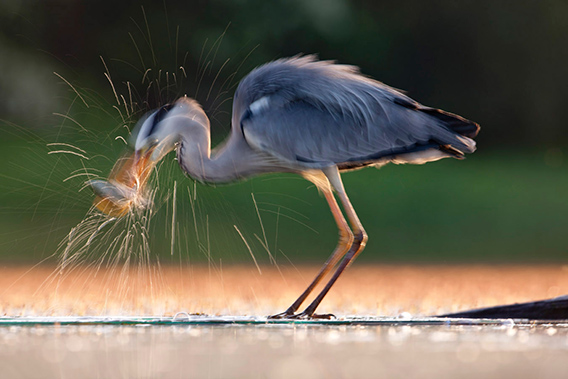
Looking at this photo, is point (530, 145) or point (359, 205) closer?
point (359, 205)

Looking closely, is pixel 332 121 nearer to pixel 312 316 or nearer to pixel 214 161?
pixel 214 161

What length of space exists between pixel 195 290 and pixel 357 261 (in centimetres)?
223

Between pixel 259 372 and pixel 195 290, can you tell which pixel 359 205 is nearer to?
pixel 195 290

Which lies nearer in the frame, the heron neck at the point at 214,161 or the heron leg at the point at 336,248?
the heron leg at the point at 336,248

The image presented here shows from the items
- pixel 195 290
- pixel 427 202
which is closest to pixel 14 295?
pixel 195 290

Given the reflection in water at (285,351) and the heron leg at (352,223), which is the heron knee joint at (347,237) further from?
the reflection in water at (285,351)

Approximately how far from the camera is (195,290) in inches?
224

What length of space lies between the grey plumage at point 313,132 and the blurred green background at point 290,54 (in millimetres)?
6005

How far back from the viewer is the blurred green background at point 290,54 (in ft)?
39.0

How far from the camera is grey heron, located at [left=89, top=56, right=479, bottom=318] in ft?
15.0

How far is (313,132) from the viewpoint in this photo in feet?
15.1

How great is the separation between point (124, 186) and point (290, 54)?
1032 cm

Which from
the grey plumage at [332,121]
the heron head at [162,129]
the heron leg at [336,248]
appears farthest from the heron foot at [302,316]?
the heron head at [162,129]

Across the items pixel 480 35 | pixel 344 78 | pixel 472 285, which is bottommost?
pixel 472 285
